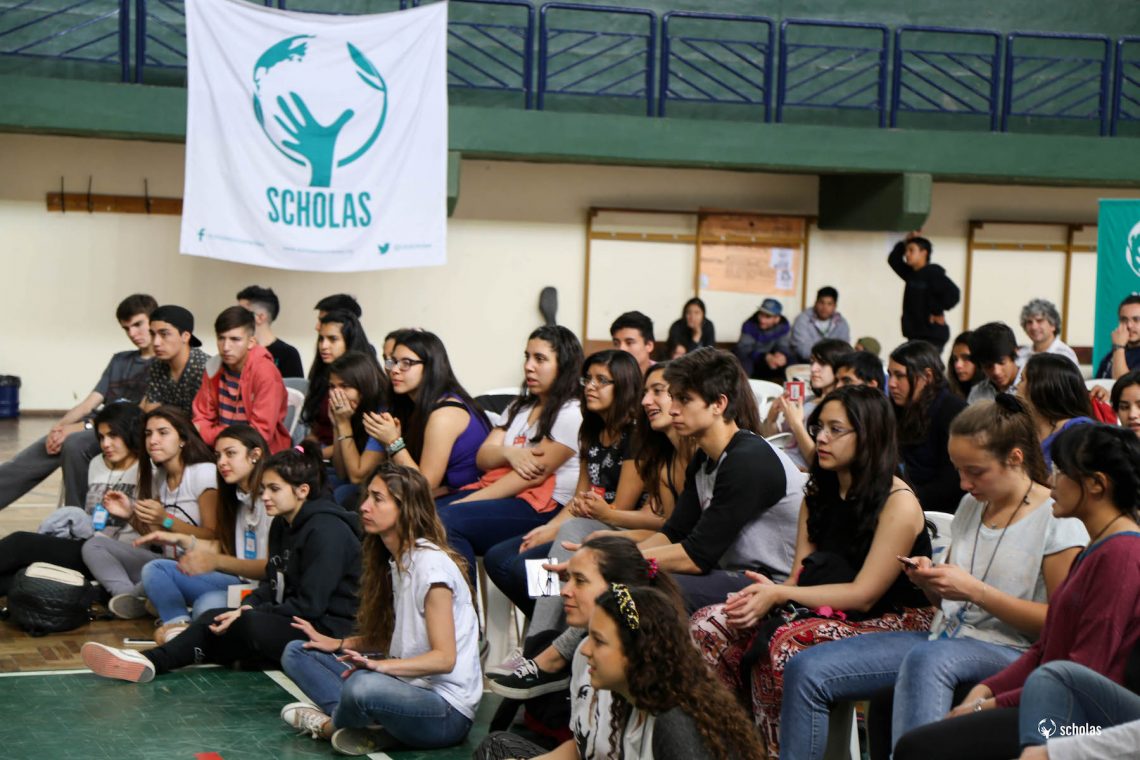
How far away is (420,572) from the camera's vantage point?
14.4 feet

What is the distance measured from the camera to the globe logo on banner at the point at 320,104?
1016 cm

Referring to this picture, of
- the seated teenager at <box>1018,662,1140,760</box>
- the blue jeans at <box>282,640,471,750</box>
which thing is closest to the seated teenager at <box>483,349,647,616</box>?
the blue jeans at <box>282,640,471,750</box>

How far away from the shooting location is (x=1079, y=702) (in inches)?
116

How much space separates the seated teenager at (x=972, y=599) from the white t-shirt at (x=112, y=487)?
379cm

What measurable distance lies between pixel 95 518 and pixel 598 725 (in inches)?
148

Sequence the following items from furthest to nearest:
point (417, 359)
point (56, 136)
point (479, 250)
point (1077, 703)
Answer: point (479, 250)
point (56, 136)
point (417, 359)
point (1077, 703)

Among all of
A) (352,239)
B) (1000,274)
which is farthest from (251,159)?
(1000,274)

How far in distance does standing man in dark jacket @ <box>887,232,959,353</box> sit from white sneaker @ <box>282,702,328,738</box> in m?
8.09

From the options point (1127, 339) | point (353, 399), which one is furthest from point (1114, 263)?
point (353, 399)

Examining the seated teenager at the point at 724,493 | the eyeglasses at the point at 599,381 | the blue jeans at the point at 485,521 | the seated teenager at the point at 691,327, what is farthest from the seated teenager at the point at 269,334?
the seated teenager at the point at 691,327

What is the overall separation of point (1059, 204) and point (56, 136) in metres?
10.0

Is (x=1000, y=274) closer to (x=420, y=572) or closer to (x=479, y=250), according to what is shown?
(x=479, y=250)

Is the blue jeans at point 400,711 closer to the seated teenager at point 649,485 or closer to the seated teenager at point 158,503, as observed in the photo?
the seated teenager at point 649,485

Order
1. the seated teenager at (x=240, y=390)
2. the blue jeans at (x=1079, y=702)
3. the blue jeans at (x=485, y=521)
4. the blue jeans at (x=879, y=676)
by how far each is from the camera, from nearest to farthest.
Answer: the blue jeans at (x=1079, y=702)
the blue jeans at (x=879, y=676)
the blue jeans at (x=485, y=521)
the seated teenager at (x=240, y=390)
